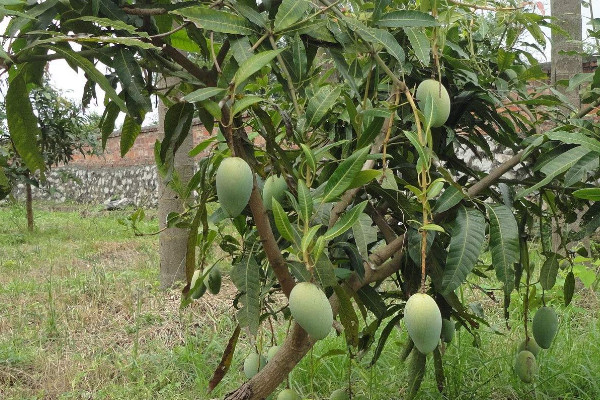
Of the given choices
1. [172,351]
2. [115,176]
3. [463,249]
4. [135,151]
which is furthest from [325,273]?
[115,176]

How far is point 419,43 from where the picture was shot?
996 millimetres

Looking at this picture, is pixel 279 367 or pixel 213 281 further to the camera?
pixel 213 281

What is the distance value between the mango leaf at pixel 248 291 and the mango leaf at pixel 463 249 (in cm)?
29

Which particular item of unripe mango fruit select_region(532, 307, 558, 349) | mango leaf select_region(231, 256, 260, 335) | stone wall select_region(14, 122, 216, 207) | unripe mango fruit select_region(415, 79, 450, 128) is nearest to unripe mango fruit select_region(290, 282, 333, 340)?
mango leaf select_region(231, 256, 260, 335)

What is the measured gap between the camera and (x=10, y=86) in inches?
37.0

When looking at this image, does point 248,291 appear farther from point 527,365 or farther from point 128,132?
point 527,365

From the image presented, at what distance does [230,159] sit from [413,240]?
430 mm

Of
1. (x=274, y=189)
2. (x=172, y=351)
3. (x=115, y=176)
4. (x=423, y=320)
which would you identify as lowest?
(x=115, y=176)

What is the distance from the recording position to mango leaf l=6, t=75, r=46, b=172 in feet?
3.08

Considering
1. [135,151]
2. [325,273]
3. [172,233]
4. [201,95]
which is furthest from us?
[135,151]

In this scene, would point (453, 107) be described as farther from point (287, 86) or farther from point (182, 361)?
point (182, 361)

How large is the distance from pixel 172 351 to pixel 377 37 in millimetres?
2062

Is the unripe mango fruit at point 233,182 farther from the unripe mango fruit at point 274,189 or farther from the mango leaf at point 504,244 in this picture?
the mango leaf at point 504,244

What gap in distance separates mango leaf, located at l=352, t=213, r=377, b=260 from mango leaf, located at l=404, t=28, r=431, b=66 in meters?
0.26
